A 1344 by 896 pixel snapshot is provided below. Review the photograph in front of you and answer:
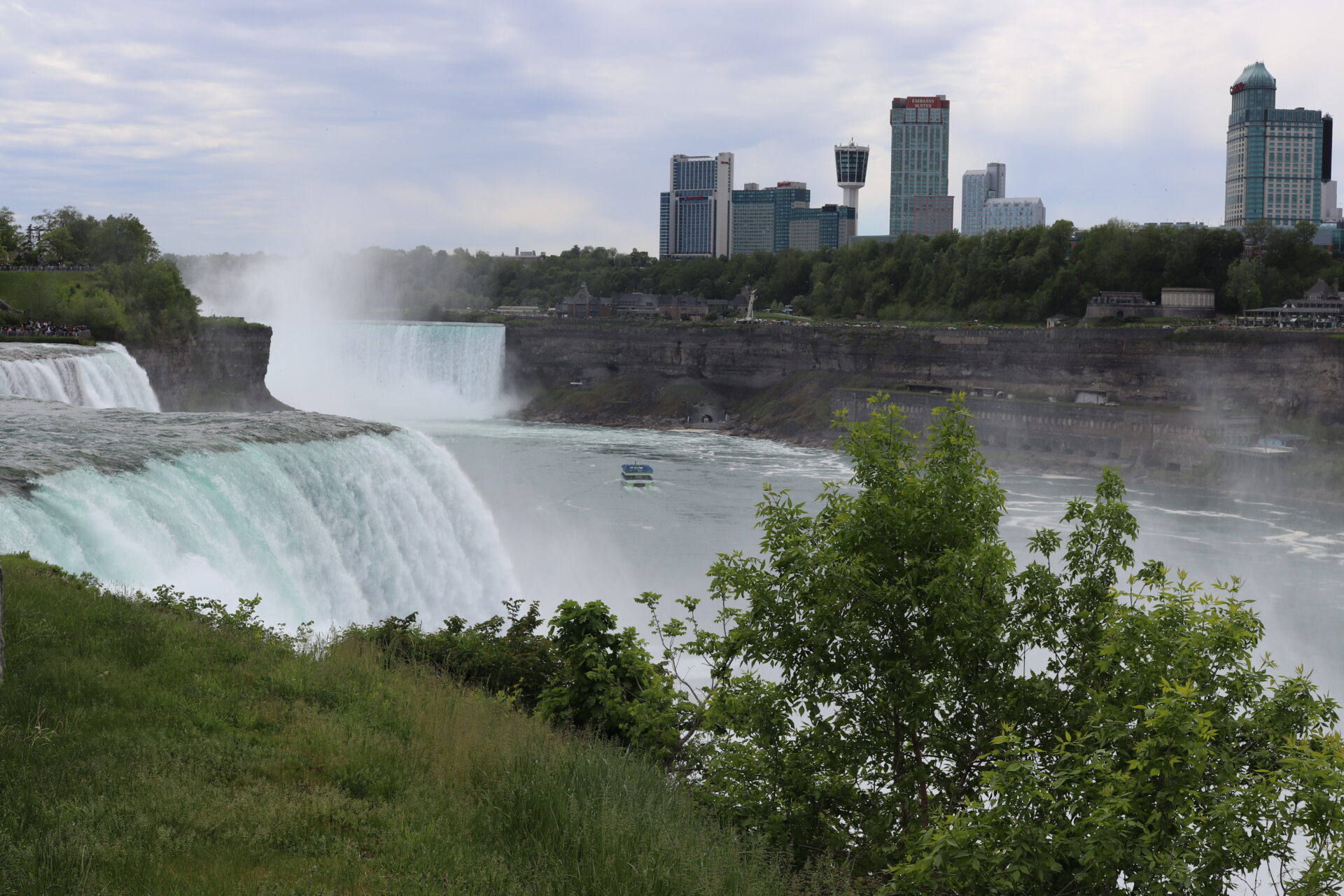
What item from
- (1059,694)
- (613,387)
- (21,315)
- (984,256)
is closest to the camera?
(1059,694)

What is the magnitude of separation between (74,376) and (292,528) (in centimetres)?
1799

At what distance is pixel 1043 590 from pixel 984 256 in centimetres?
9315

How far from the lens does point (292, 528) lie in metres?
17.8

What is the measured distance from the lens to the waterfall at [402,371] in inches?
3233

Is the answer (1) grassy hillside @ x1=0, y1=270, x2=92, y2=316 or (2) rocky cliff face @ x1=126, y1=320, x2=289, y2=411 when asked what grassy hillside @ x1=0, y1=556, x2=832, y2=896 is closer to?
(1) grassy hillside @ x1=0, y1=270, x2=92, y2=316

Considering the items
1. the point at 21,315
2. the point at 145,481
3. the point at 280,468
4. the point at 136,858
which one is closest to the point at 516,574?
the point at 280,468

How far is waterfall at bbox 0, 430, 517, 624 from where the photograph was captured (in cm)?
1377

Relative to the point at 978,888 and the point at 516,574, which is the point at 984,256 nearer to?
the point at 516,574

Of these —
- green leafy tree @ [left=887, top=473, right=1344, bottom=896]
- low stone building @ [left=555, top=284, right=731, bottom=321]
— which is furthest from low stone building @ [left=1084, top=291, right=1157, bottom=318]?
green leafy tree @ [left=887, top=473, right=1344, bottom=896]

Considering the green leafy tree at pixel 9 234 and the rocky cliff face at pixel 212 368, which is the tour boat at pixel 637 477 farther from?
the green leafy tree at pixel 9 234

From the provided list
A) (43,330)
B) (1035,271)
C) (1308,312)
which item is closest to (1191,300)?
(1308,312)

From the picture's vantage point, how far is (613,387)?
8631 cm

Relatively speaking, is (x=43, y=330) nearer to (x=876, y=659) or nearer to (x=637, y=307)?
(x=876, y=659)

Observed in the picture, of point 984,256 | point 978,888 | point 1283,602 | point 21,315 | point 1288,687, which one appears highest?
point 984,256
